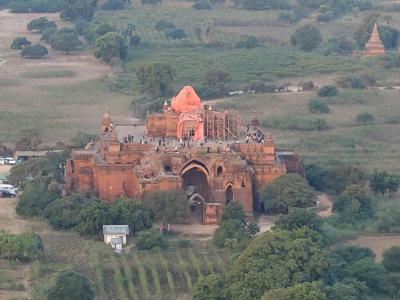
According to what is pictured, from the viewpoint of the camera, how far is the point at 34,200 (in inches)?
2325

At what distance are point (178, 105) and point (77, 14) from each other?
5272 cm

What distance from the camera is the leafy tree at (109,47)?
9525 centimetres

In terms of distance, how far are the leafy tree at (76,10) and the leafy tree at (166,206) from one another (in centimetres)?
5948

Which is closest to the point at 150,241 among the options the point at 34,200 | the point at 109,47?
the point at 34,200

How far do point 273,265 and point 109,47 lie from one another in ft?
161

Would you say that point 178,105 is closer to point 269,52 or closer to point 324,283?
point 324,283

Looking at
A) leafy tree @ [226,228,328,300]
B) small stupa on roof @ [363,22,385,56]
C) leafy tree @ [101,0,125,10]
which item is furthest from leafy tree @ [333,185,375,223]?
leafy tree @ [101,0,125,10]

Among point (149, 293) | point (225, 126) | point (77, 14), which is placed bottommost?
point (149, 293)

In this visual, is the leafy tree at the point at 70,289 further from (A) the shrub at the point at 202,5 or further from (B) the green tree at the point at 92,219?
(A) the shrub at the point at 202,5

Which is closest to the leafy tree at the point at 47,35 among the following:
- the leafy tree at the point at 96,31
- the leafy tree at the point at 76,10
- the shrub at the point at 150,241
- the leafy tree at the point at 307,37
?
the leafy tree at the point at 96,31

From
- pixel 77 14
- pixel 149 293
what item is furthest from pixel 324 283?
pixel 77 14

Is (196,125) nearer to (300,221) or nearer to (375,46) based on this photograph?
(300,221)

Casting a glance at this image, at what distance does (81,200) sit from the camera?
58.2m

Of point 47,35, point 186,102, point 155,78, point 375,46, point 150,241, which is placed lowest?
point 150,241
